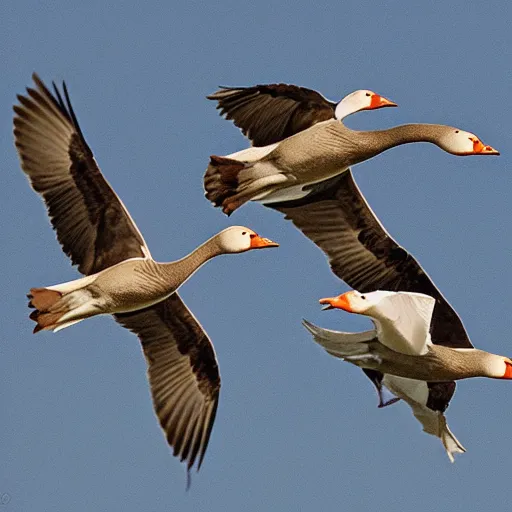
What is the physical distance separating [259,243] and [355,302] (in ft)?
7.75

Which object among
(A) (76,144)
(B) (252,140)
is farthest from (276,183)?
(A) (76,144)

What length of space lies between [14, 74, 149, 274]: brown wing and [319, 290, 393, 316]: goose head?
8.74ft

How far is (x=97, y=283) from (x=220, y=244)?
124 centimetres

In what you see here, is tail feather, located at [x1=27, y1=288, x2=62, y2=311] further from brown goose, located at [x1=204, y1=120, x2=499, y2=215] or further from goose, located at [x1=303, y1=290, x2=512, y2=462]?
→ goose, located at [x1=303, y1=290, x2=512, y2=462]

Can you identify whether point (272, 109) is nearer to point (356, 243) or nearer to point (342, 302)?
point (356, 243)

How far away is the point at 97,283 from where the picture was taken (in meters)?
18.4

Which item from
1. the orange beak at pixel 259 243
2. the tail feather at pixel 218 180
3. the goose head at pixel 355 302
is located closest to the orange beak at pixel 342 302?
the goose head at pixel 355 302

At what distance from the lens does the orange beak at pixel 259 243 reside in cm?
1883

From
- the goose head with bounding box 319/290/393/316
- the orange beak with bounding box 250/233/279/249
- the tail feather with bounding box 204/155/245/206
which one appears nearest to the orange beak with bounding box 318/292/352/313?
the goose head with bounding box 319/290/393/316

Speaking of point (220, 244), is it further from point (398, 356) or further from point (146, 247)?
point (398, 356)

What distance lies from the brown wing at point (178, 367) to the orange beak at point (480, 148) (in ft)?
10.0

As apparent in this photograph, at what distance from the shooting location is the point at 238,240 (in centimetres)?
1892

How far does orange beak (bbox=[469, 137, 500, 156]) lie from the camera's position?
19094mm

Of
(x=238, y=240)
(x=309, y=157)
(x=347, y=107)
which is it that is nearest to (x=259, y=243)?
(x=238, y=240)
